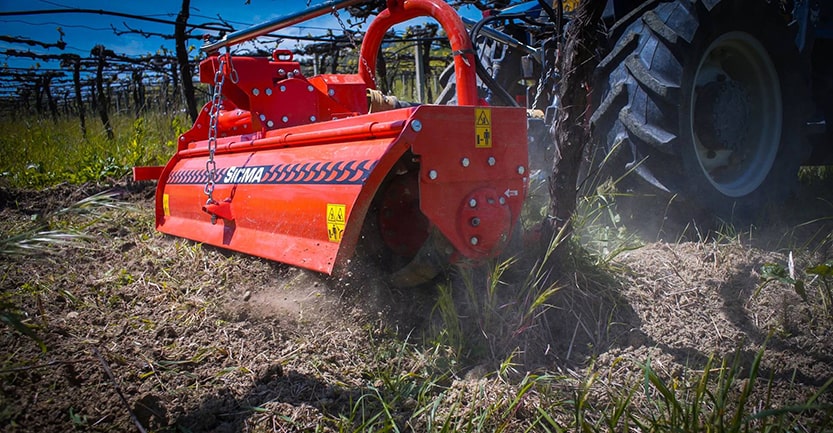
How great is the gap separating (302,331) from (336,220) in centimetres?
45

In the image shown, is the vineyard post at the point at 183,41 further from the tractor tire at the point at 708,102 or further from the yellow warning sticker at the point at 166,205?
the tractor tire at the point at 708,102

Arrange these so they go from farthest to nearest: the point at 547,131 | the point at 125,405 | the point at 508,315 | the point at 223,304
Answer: the point at 547,131 < the point at 223,304 < the point at 508,315 < the point at 125,405

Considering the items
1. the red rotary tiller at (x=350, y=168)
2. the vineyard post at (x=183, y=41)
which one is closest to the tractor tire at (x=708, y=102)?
the red rotary tiller at (x=350, y=168)

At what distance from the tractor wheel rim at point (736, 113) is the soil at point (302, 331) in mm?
473

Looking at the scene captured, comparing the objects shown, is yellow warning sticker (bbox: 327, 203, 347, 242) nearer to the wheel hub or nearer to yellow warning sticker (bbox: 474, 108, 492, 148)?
yellow warning sticker (bbox: 474, 108, 492, 148)

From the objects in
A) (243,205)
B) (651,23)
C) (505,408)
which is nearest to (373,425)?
(505,408)

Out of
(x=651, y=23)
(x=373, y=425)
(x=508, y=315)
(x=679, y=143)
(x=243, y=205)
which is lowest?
(x=373, y=425)

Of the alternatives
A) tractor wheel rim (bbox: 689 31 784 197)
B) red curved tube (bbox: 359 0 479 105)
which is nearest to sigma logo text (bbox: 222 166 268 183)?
red curved tube (bbox: 359 0 479 105)

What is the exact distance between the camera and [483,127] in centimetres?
192

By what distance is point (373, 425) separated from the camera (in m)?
1.45

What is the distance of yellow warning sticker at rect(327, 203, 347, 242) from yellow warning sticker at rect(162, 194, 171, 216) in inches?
69.3

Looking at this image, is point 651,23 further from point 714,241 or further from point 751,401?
point 751,401

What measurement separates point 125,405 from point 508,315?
1244mm

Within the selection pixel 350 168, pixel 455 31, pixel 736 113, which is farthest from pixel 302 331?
pixel 736 113
